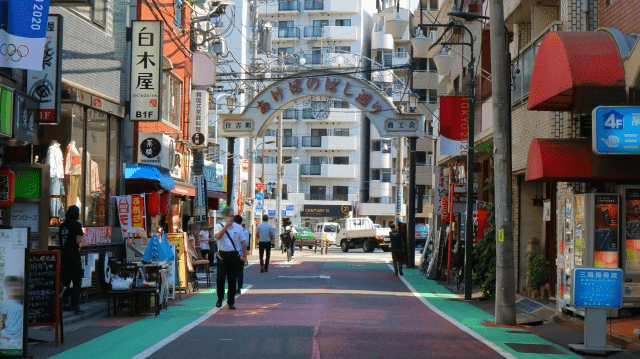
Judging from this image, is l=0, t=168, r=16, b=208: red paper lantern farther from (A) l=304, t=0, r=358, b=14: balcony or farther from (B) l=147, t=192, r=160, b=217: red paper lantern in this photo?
(A) l=304, t=0, r=358, b=14: balcony

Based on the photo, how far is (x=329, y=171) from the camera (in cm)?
8425

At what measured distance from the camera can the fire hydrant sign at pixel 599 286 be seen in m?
13.0

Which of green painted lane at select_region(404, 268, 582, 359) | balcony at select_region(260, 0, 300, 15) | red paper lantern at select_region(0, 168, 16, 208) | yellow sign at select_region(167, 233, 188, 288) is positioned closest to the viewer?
green painted lane at select_region(404, 268, 582, 359)

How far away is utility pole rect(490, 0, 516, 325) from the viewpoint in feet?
56.1

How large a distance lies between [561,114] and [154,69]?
11.1 meters

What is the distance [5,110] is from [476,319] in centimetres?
954

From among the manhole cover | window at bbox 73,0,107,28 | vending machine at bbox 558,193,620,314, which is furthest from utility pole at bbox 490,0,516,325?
window at bbox 73,0,107,28

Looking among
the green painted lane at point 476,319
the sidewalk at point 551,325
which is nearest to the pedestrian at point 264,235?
the green painted lane at point 476,319

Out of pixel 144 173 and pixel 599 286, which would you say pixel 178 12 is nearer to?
pixel 144 173

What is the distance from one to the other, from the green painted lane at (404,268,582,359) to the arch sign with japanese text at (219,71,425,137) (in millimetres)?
10547

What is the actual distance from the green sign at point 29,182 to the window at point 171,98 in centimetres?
1249

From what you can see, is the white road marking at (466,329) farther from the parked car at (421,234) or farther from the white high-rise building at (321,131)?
the white high-rise building at (321,131)

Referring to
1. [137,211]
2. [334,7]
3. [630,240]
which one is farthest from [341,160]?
[630,240]

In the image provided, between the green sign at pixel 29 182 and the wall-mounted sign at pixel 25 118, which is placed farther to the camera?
the green sign at pixel 29 182
